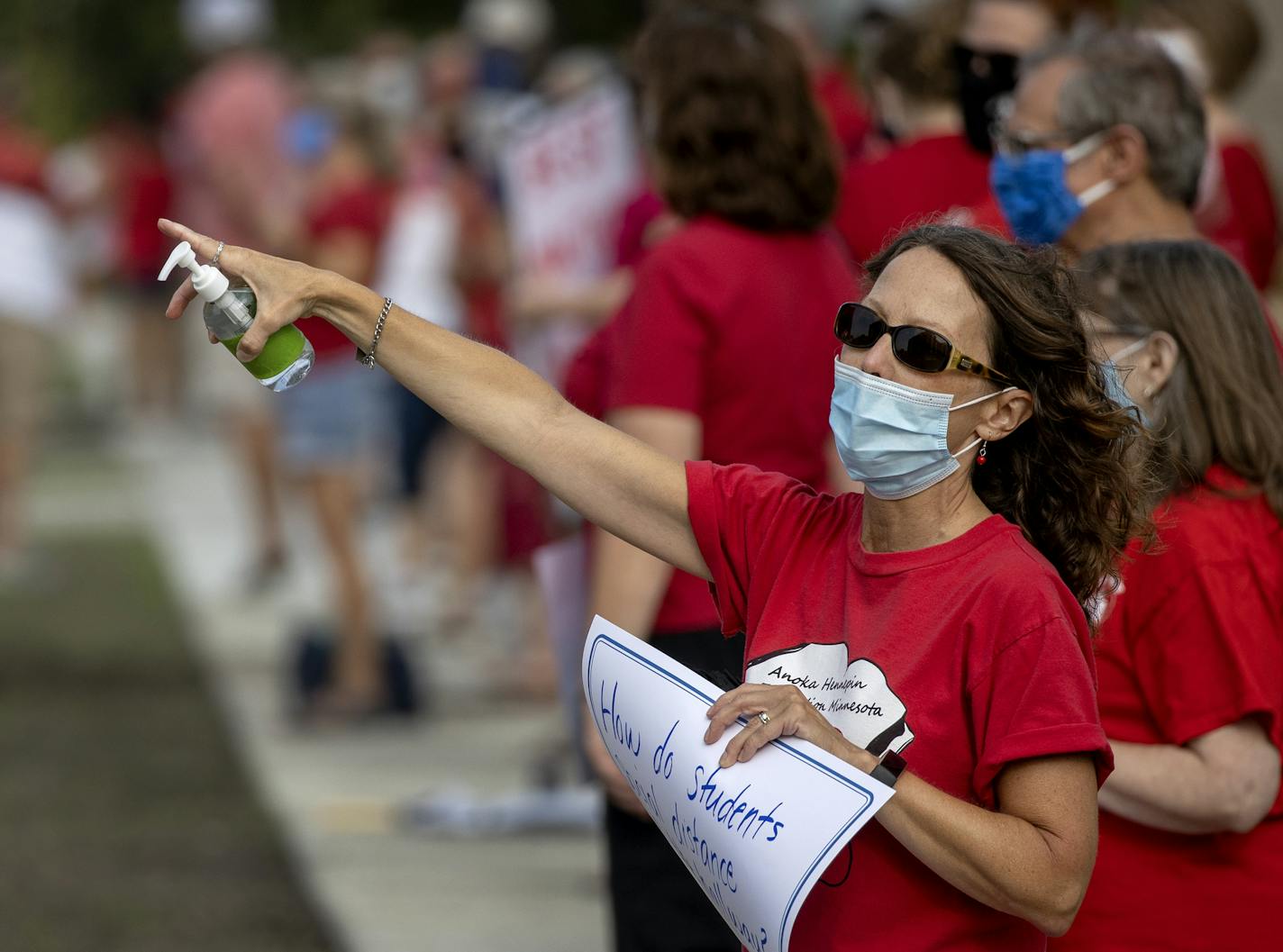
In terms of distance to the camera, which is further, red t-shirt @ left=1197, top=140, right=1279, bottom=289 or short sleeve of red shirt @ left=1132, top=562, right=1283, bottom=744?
red t-shirt @ left=1197, top=140, right=1279, bottom=289

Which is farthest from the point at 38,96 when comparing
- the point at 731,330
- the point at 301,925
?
the point at 731,330

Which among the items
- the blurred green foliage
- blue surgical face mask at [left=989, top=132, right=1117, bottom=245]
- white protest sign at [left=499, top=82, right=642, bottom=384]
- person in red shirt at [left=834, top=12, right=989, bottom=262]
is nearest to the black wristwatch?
blue surgical face mask at [left=989, top=132, right=1117, bottom=245]

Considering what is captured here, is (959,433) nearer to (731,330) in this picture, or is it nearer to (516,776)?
(731,330)

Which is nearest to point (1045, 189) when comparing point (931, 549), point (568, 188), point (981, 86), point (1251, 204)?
point (981, 86)

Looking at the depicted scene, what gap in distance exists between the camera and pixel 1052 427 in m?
2.31

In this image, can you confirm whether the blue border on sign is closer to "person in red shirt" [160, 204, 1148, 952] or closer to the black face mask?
"person in red shirt" [160, 204, 1148, 952]

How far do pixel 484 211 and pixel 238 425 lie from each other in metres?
2.55

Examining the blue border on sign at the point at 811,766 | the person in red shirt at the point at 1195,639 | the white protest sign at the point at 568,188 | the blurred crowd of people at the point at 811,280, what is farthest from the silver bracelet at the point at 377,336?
the white protest sign at the point at 568,188

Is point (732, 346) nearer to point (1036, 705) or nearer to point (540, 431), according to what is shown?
point (540, 431)

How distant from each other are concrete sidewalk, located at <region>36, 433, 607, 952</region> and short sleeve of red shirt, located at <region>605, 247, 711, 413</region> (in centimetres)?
241

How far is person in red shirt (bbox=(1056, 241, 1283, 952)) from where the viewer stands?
2.58 m

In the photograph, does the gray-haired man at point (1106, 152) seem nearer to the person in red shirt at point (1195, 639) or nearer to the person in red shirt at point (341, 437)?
the person in red shirt at point (1195, 639)

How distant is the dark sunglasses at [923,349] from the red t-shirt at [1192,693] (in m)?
Result: 0.52

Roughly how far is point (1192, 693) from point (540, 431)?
38.7 inches
